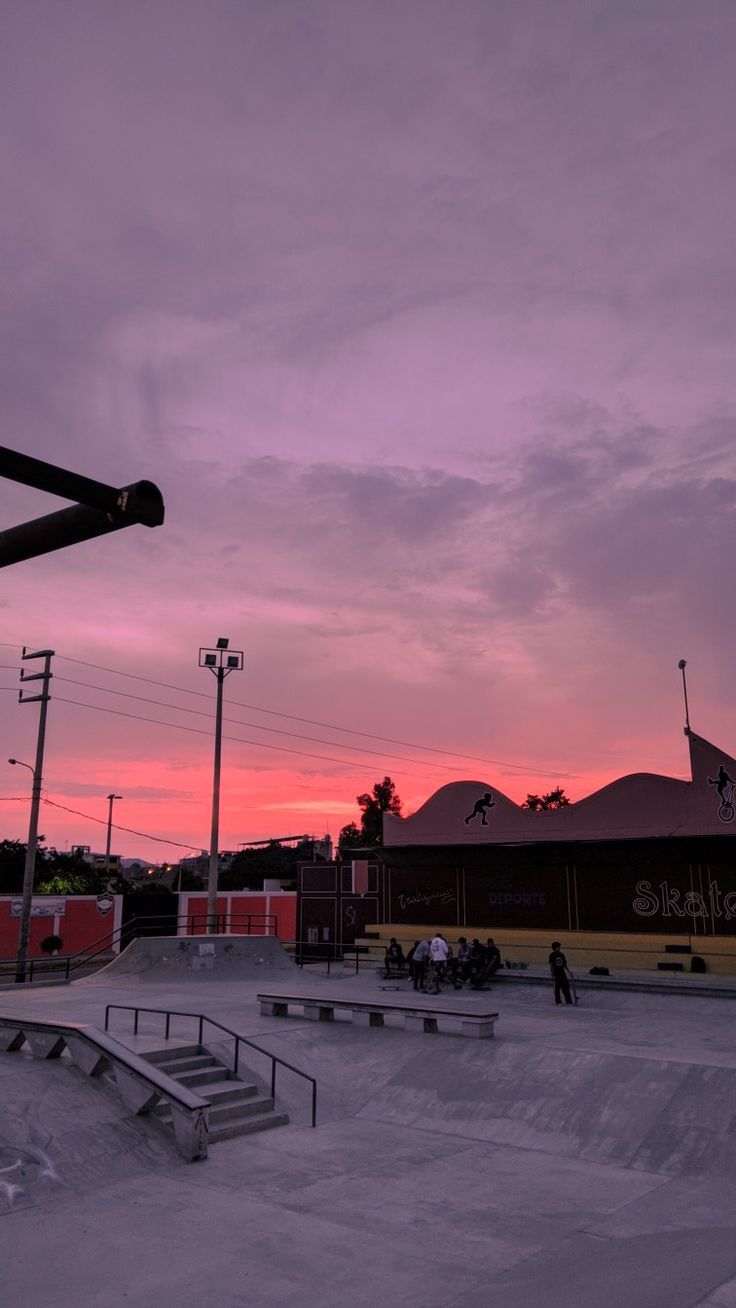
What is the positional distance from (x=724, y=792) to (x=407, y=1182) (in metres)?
17.5

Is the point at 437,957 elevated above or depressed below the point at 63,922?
below

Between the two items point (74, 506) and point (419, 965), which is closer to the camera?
point (74, 506)

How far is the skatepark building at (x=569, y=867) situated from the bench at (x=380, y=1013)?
34.9 ft

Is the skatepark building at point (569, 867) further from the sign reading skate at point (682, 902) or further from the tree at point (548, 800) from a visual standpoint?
the tree at point (548, 800)

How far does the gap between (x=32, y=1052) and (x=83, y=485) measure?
14.1 m

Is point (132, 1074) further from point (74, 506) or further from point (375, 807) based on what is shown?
point (375, 807)

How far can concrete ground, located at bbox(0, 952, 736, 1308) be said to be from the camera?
827 cm

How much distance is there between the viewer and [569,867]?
29812 mm

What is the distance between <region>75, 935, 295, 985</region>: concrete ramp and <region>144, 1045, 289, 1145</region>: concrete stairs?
1087 cm

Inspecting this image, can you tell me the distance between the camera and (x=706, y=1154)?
39.3ft

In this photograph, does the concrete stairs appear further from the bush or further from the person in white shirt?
the bush

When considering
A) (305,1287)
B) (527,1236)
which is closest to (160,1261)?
(305,1287)

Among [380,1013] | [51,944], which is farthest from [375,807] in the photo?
[380,1013]

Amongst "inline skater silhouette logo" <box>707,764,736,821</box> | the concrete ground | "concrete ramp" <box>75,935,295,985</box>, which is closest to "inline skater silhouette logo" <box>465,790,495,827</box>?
"inline skater silhouette logo" <box>707,764,736,821</box>
